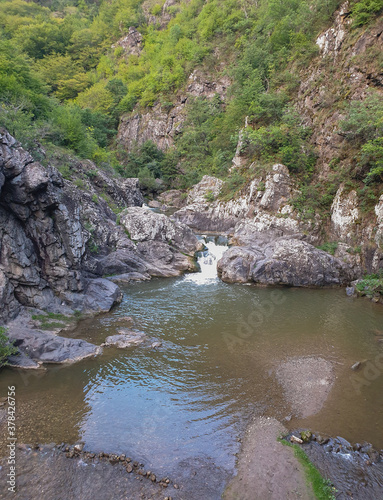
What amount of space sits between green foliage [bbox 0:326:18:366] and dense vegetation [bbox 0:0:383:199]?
9.83 meters

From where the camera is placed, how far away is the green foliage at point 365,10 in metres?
23.7

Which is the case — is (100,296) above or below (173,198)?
below

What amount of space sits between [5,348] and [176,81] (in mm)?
54417

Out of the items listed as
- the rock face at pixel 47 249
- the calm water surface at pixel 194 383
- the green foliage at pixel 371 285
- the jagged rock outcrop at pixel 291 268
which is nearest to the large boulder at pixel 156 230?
the rock face at pixel 47 249

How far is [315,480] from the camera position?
21.3 feet

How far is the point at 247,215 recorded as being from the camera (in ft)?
92.7

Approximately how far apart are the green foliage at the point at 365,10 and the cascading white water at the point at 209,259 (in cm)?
2248

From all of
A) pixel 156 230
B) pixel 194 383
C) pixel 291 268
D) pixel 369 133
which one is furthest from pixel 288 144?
pixel 194 383

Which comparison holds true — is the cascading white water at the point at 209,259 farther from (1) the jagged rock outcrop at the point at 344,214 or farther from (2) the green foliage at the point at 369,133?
(2) the green foliage at the point at 369,133

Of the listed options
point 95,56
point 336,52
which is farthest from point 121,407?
point 95,56

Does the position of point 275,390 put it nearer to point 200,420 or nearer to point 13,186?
point 200,420

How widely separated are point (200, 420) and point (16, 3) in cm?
8817

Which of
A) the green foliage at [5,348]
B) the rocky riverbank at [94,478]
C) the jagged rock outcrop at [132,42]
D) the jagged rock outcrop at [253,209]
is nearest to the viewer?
the rocky riverbank at [94,478]
